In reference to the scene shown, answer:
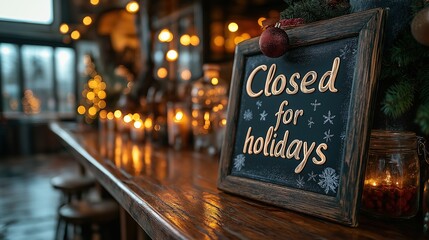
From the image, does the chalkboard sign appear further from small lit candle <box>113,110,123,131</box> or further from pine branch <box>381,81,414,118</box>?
small lit candle <box>113,110,123,131</box>

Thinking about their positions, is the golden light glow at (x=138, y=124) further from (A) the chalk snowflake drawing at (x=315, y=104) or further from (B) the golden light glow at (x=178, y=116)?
(A) the chalk snowflake drawing at (x=315, y=104)

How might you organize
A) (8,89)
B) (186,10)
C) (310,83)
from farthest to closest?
(8,89) → (186,10) → (310,83)

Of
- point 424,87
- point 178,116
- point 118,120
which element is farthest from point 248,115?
point 118,120

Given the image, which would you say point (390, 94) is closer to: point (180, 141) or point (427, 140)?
point (427, 140)

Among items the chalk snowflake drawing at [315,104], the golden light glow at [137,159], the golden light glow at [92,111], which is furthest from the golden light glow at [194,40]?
the chalk snowflake drawing at [315,104]

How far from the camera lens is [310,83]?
765mm

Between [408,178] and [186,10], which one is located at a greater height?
[186,10]

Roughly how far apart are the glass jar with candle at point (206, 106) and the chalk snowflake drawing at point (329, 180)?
38.1 inches

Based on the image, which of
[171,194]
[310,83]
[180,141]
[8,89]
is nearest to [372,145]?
[310,83]

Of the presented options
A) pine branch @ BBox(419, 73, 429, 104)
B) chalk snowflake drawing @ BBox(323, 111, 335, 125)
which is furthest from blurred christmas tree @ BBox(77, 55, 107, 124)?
pine branch @ BBox(419, 73, 429, 104)

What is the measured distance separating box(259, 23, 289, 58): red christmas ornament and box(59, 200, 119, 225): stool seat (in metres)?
1.50

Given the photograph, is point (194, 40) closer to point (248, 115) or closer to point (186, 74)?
point (186, 74)

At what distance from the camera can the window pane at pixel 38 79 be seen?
28.4ft

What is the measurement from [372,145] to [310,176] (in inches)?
5.9
